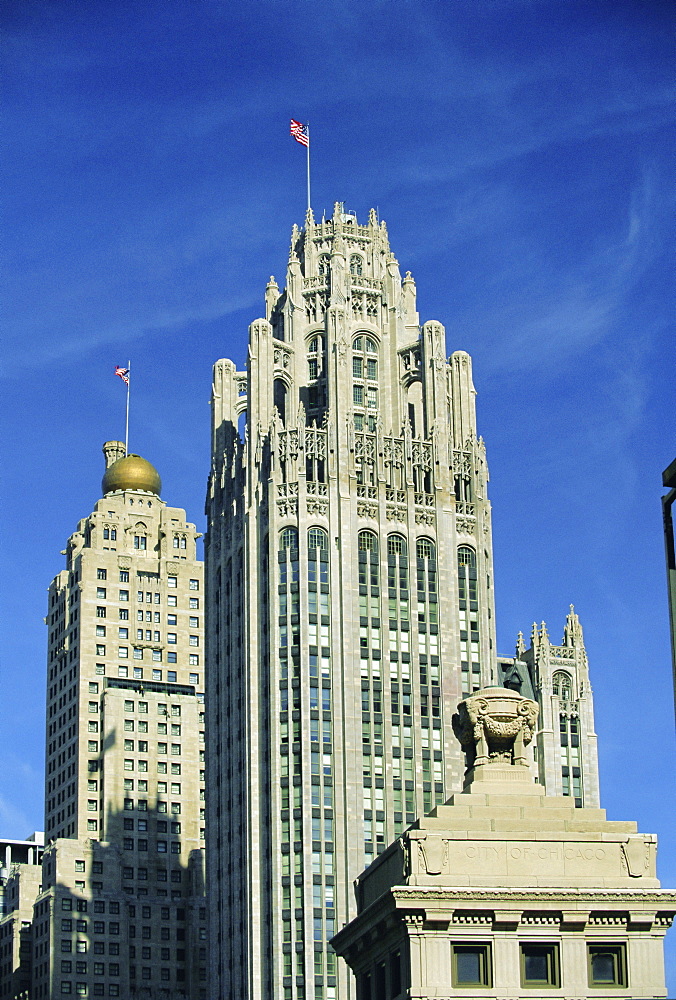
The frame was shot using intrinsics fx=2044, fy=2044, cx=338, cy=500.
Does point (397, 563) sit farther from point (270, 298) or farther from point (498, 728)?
point (498, 728)

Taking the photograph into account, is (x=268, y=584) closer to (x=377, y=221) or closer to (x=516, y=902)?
(x=377, y=221)

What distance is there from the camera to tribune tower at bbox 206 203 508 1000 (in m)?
161

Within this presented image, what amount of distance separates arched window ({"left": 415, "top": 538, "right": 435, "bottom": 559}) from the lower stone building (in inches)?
3806

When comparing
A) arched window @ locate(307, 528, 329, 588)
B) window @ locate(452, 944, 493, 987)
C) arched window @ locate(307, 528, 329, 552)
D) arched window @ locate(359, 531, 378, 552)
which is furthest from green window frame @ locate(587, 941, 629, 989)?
arched window @ locate(359, 531, 378, 552)

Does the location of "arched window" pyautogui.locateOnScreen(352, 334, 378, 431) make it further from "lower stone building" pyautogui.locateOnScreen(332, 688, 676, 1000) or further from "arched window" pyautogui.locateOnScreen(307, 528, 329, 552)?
"lower stone building" pyautogui.locateOnScreen(332, 688, 676, 1000)

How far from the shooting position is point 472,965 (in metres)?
74.4

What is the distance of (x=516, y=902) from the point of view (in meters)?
74.4

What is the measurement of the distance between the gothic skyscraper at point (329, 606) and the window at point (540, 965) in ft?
270

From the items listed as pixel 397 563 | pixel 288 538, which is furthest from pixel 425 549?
pixel 288 538

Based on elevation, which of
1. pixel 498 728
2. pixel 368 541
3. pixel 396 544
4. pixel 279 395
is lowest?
pixel 498 728

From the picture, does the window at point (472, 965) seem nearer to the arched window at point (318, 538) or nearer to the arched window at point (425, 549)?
the arched window at point (318, 538)

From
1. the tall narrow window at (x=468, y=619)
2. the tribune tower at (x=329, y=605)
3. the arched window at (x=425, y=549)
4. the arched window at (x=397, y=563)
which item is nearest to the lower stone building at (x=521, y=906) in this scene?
the tribune tower at (x=329, y=605)

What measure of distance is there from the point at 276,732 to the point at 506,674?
37.2m

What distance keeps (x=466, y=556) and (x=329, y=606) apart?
49.4ft
